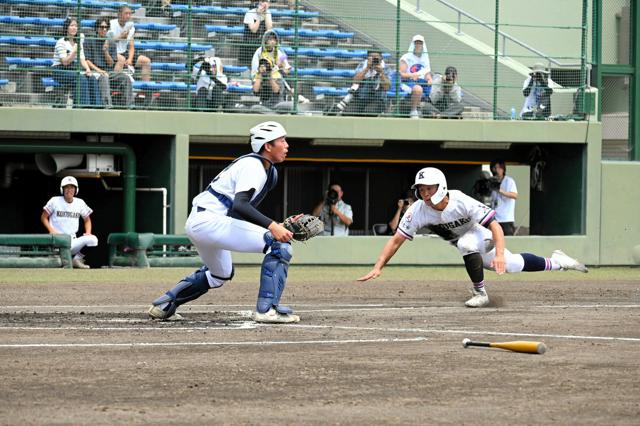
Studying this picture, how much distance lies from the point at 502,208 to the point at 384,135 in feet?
8.39

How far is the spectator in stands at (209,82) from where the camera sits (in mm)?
21578

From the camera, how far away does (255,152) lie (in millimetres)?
10414

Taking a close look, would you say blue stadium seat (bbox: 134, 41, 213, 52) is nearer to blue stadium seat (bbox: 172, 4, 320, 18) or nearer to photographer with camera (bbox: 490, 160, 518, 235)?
blue stadium seat (bbox: 172, 4, 320, 18)

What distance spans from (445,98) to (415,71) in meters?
0.76

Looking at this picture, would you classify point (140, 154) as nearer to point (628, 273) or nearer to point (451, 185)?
point (451, 185)

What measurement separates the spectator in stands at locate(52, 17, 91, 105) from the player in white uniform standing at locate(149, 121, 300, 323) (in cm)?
1105

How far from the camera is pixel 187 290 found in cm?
1048

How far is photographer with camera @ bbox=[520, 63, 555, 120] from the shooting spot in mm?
23781

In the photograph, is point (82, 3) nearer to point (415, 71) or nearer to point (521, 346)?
point (415, 71)

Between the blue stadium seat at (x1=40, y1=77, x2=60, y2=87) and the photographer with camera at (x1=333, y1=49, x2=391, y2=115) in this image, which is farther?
the photographer with camera at (x1=333, y1=49, x2=391, y2=115)

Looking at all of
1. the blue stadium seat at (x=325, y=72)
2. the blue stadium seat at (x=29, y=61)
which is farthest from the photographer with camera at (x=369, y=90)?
the blue stadium seat at (x=29, y=61)

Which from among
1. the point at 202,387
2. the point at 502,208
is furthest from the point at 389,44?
the point at 202,387

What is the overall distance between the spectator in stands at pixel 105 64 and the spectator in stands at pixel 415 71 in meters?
5.18

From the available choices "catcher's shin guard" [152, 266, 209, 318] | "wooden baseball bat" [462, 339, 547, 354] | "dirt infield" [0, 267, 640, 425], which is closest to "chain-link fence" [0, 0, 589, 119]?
"dirt infield" [0, 267, 640, 425]
